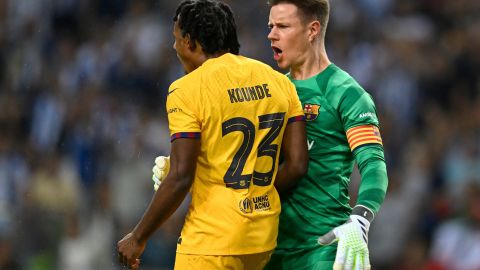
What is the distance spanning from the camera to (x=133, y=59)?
1122 cm

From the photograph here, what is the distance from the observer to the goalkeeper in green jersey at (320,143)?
14.3ft

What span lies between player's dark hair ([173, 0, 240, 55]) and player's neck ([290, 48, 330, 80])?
1.63 feet

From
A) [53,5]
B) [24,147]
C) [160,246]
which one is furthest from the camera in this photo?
[53,5]

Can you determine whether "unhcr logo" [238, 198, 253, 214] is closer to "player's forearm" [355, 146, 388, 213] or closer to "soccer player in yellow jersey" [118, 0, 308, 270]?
"soccer player in yellow jersey" [118, 0, 308, 270]

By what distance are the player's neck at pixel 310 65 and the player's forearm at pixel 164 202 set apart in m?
0.92

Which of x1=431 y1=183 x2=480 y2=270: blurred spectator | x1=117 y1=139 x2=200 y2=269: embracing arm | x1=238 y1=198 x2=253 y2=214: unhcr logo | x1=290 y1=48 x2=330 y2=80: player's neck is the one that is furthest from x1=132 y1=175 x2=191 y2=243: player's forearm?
x1=431 y1=183 x2=480 y2=270: blurred spectator

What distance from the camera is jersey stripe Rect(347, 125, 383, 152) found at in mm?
4359

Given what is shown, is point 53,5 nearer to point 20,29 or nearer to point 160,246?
point 20,29

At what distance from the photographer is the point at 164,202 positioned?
4102 mm

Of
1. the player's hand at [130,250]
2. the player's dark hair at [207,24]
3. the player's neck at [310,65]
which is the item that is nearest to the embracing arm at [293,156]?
the player's neck at [310,65]

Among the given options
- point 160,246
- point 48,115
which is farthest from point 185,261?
point 48,115

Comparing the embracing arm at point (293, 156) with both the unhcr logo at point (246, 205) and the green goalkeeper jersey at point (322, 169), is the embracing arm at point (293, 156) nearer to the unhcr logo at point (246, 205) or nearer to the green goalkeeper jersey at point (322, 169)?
the green goalkeeper jersey at point (322, 169)

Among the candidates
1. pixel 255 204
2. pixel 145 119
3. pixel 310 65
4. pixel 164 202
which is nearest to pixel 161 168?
pixel 164 202

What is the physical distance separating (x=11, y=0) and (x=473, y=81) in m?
6.13
